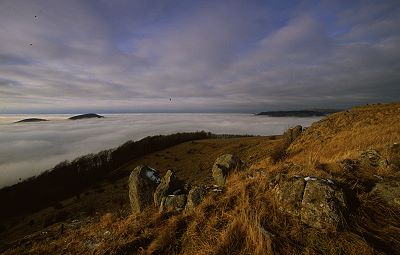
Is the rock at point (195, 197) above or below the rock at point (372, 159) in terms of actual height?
below

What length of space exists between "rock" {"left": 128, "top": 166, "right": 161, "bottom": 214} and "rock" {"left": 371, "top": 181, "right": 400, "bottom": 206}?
7370 mm

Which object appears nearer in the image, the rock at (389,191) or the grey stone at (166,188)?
the rock at (389,191)

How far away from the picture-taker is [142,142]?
425ft

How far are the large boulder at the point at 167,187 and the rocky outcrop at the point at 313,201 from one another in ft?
15.7

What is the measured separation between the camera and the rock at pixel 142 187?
9.68 metres

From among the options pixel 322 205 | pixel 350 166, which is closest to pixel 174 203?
pixel 322 205

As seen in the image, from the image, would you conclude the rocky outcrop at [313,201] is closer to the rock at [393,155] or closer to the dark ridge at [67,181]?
the rock at [393,155]

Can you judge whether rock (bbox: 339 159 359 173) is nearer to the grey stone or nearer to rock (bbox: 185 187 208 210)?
rock (bbox: 185 187 208 210)

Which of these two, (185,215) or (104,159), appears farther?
(104,159)

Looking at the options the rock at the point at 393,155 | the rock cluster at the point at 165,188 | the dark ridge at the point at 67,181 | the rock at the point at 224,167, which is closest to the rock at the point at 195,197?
the rock cluster at the point at 165,188

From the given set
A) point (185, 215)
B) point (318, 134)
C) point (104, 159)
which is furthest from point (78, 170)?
point (185, 215)

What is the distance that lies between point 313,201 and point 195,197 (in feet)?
10.9

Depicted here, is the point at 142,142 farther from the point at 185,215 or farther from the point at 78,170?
the point at 185,215

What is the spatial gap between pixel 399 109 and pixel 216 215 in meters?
29.3
